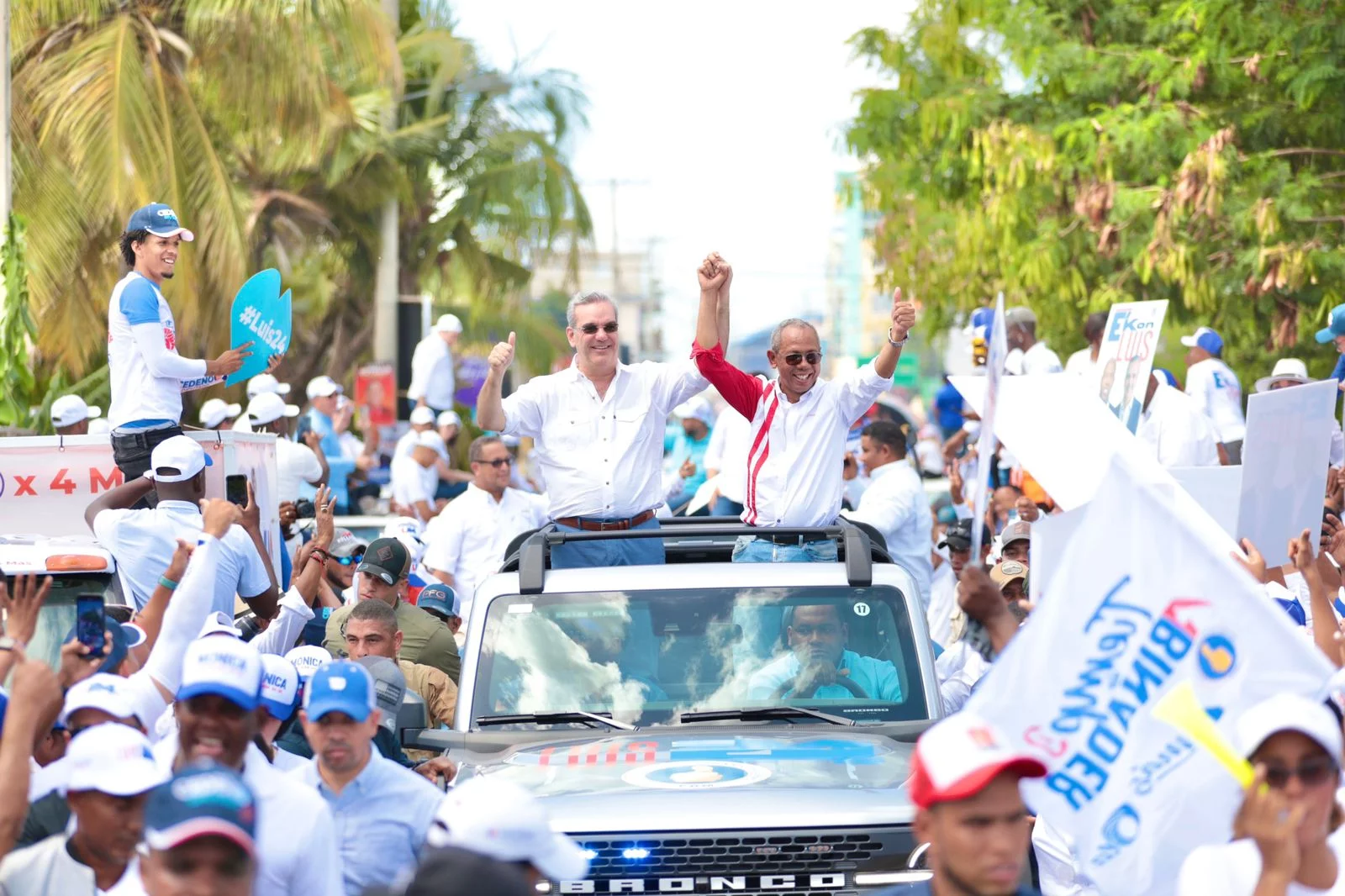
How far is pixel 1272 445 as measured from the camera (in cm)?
745

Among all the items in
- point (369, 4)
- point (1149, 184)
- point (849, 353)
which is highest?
point (369, 4)

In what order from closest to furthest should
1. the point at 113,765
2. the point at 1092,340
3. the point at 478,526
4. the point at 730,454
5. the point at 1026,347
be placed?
the point at 113,765, the point at 478,526, the point at 1092,340, the point at 1026,347, the point at 730,454

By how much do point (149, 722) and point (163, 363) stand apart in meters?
3.44

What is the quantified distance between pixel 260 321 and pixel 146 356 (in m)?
0.86

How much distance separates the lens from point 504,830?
381 cm

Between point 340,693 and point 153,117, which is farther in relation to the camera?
point 153,117

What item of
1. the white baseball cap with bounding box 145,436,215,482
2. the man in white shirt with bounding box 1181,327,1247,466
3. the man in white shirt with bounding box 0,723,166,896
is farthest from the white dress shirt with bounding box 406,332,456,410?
the man in white shirt with bounding box 0,723,166,896

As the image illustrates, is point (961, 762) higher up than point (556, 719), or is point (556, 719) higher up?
point (961, 762)

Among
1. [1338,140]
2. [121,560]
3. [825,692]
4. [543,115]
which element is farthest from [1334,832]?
[543,115]

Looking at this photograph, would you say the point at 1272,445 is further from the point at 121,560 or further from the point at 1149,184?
the point at 1149,184

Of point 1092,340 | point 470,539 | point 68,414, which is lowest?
point 470,539

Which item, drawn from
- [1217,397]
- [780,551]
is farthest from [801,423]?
[1217,397]

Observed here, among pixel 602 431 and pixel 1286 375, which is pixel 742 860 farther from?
pixel 1286 375

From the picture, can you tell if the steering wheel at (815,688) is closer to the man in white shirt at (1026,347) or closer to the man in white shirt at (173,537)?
the man in white shirt at (173,537)
